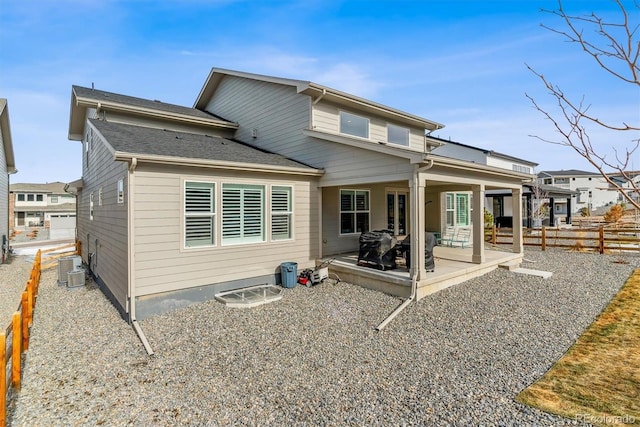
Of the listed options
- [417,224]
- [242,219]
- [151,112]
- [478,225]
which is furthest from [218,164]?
[478,225]

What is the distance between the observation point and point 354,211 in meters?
11.5

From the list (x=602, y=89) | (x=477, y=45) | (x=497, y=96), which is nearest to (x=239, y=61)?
(x=477, y=45)

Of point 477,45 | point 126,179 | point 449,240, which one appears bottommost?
point 449,240

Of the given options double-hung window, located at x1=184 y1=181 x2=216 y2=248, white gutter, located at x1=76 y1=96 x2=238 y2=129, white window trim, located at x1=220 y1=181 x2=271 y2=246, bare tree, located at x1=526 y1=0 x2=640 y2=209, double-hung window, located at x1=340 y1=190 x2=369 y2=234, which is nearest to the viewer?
bare tree, located at x1=526 y1=0 x2=640 y2=209

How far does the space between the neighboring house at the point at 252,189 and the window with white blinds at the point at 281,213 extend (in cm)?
3

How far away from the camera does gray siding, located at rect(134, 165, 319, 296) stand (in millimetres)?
6797

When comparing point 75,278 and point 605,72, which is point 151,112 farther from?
point 605,72

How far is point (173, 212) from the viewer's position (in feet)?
23.6

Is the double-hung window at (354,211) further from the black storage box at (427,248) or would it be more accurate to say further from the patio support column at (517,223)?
the patio support column at (517,223)

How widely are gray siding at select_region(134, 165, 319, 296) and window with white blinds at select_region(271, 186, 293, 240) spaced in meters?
0.26

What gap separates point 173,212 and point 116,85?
11018 millimetres

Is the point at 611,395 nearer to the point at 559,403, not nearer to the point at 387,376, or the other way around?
the point at 559,403

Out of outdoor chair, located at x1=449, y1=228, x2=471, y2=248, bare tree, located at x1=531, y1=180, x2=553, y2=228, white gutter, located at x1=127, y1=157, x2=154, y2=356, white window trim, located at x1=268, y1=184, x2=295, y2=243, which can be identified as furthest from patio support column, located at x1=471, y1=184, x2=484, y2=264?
bare tree, located at x1=531, y1=180, x2=553, y2=228

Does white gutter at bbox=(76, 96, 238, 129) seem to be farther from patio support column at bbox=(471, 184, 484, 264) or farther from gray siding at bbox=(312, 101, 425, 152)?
patio support column at bbox=(471, 184, 484, 264)
